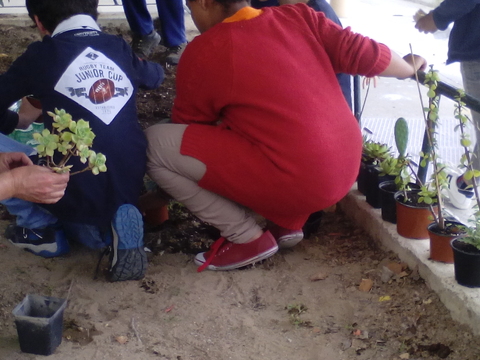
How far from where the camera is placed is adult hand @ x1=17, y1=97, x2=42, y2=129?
2498mm

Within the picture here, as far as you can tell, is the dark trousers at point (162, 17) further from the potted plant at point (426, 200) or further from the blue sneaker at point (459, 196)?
the potted plant at point (426, 200)

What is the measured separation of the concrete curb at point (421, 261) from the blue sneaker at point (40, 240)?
1397 millimetres

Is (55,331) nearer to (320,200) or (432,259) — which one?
(320,200)

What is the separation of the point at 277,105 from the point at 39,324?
1.10 metres

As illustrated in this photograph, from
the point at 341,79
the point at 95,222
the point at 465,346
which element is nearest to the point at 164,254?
the point at 95,222

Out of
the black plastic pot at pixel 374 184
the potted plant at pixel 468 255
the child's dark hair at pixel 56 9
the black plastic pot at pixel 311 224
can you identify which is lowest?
the black plastic pot at pixel 311 224

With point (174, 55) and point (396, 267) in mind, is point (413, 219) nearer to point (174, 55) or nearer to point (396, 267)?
point (396, 267)

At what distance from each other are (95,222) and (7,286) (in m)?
0.43

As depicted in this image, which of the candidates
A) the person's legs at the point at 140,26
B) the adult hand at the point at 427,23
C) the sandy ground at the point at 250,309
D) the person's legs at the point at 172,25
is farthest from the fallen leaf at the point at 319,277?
the person's legs at the point at 140,26

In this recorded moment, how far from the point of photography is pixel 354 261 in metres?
2.45

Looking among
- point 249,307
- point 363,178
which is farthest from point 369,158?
point 249,307

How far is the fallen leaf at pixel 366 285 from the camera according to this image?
223 centimetres

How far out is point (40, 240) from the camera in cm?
241

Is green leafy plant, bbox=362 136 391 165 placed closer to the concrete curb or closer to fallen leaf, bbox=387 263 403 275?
the concrete curb
